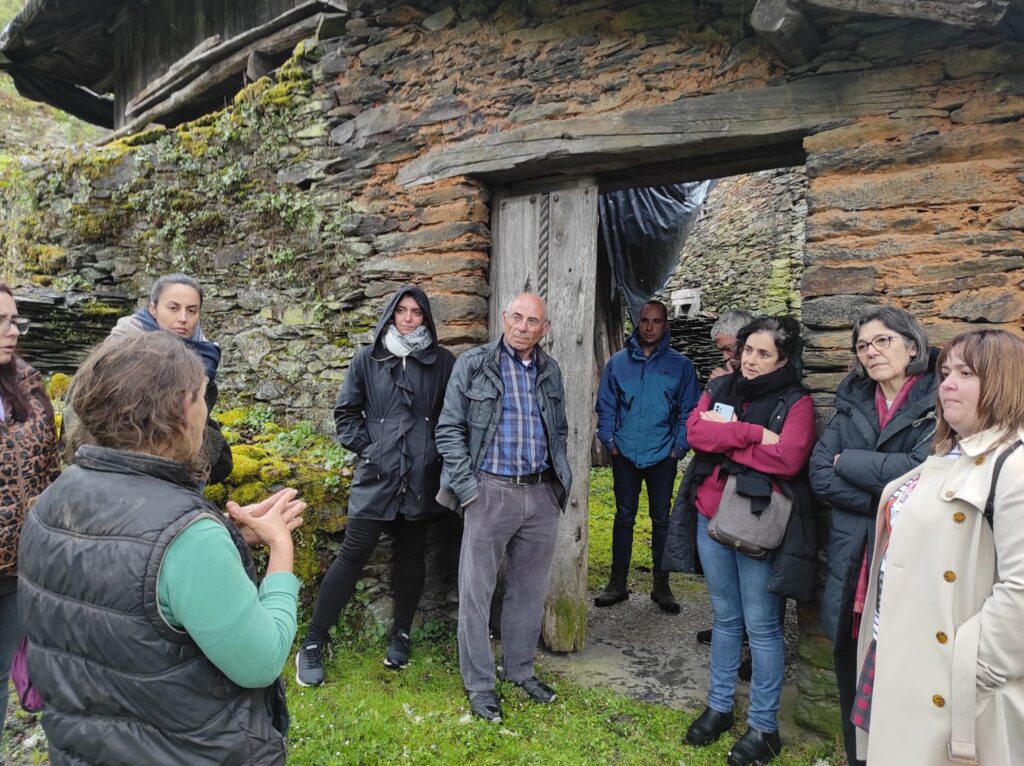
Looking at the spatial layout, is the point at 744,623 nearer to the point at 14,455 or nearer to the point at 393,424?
the point at 393,424

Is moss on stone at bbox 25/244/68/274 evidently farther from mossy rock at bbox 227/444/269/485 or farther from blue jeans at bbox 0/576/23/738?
blue jeans at bbox 0/576/23/738

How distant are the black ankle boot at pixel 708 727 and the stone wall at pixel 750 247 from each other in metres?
8.94

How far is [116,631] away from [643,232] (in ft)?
16.7

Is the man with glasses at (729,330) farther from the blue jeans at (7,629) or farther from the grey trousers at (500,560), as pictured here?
the blue jeans at (7,629)

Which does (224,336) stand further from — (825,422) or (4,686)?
(825,422)

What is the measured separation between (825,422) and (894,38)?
67.5 inches

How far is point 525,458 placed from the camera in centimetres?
320

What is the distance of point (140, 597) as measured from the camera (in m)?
1.29

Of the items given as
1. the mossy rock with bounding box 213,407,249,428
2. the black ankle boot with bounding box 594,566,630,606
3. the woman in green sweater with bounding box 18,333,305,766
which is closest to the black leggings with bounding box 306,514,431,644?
the mossy rock with bounding box 213,407,249,428

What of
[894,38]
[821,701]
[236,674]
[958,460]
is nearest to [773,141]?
[894,38]

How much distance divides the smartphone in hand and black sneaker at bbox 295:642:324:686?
2303 mm

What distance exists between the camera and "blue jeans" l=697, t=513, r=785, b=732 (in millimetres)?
2799

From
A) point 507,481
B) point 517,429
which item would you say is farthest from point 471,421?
point 507,481

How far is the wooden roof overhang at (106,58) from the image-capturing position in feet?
16.7
